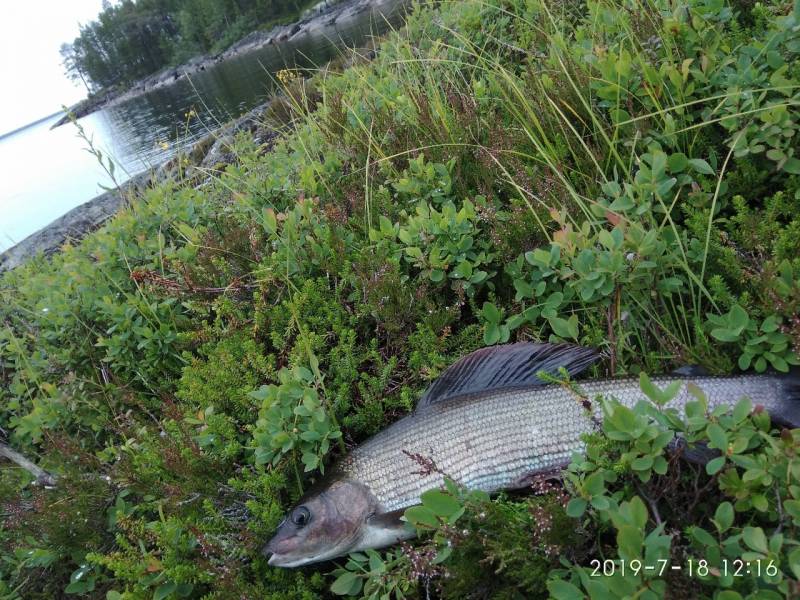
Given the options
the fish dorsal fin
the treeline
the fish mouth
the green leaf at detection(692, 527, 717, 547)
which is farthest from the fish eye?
the treeline

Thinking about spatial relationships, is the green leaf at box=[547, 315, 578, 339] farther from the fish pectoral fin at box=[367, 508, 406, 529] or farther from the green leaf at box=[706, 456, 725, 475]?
the fish pectoral fin at box=[367, 508, 406, 529]

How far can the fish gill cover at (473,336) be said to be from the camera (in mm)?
1646

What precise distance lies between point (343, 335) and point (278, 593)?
1244mm

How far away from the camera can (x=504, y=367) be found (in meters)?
2.31

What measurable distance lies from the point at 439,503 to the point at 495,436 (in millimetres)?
472

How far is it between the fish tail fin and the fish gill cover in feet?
0.18

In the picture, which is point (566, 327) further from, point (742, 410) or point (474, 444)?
point (742, 410)

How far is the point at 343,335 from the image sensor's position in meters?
2.79

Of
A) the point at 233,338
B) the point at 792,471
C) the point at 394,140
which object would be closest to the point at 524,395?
the point at 792,471

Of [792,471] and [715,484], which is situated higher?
[792,471]

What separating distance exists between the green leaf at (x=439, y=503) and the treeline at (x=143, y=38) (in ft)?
313

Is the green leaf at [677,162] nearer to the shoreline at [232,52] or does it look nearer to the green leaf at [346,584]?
the green leaf at [346,584]

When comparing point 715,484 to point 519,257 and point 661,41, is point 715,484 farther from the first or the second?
point 661,41

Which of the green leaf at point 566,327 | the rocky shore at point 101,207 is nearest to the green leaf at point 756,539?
the green leaf at point 566,327
